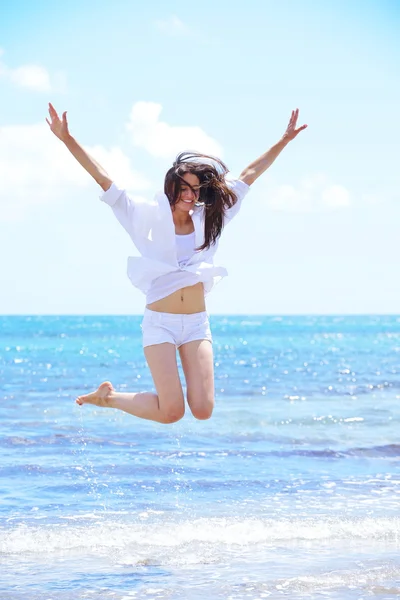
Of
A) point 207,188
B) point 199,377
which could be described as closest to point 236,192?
point 207,188

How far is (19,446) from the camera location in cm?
1182

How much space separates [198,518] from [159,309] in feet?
8.09

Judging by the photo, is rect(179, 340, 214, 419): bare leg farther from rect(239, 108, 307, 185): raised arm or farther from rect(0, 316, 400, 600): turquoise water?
rect(239, 108, 307, 185): raised arm

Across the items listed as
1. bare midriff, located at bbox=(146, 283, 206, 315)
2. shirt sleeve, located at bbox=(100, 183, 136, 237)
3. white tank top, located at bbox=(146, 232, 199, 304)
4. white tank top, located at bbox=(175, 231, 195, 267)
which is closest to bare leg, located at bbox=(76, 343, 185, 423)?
bare midriff, located at bbox=(146, 283, 206, 315)

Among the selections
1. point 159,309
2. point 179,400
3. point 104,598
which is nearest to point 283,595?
point 104,598

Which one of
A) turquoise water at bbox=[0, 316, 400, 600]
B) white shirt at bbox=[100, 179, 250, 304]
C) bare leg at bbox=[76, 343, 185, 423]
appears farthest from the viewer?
bare leg at bbox=[76, 343, 185, 423]

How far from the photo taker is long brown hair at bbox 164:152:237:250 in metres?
6.55

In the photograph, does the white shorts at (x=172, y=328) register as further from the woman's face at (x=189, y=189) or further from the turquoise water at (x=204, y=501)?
the turquoise water at (x=204, y=501)

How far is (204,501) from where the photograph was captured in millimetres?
8922

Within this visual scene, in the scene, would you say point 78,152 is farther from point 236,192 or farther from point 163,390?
point 163,390

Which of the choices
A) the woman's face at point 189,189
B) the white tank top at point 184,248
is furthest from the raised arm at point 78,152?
the white tank top at point 184,248

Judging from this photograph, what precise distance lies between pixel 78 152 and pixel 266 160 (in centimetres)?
161

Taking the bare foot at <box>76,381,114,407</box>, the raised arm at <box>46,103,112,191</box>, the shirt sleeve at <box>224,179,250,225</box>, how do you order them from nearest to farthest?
the raised arm at <box>46,103,112,191</box>, the shirt sleeve at <box>224,179,250,225</box>, the bare foot at <box>76,381,114,407</box>

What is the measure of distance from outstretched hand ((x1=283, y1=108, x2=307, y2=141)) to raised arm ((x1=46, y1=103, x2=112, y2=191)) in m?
1.69
